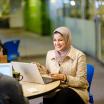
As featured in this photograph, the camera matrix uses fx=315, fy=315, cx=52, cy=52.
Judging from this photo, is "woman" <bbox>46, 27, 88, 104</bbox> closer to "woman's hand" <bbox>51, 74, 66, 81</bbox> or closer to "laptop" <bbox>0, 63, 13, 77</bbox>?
"woman's hand" <bbox>51, 74, 66, 81</bbox>

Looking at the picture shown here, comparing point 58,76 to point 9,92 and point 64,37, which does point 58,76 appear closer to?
point 64,37

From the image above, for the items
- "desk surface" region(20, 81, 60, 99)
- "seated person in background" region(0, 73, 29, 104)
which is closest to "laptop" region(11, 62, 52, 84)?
"desk surface" region(20, 81, 60, 99)

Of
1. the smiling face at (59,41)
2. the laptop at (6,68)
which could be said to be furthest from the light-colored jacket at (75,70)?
the laptop at (6,68)

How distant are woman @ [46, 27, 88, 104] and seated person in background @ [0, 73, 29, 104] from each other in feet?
3.69

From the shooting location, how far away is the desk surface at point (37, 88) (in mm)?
2643

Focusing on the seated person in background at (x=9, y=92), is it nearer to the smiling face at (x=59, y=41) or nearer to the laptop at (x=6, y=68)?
the laptop at (x=6, y=68)

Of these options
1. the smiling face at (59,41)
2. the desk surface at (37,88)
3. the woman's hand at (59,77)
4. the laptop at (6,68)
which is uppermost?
the smiling face at (59,41)

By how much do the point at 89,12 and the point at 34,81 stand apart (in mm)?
5975

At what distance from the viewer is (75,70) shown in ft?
10.6

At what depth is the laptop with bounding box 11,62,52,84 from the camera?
2892 millimetres

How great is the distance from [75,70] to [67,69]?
0.27 feet

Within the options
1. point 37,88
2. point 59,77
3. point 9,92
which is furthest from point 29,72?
point 9,92

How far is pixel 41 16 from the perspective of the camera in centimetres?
1085

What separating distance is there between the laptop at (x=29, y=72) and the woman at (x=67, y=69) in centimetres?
15
